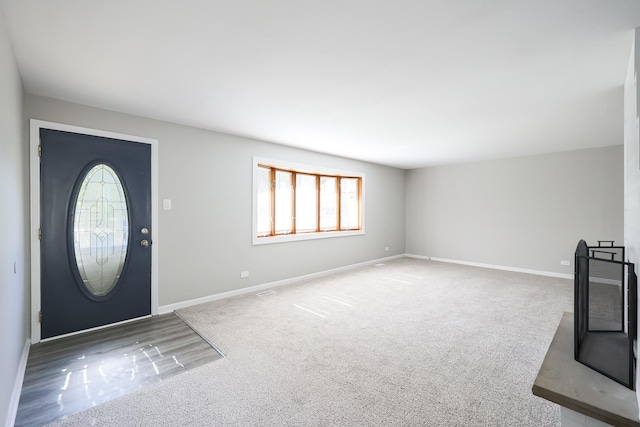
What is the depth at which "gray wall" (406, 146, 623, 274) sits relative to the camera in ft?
16.5

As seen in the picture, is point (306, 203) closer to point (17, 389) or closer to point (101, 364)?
point (101, 364)

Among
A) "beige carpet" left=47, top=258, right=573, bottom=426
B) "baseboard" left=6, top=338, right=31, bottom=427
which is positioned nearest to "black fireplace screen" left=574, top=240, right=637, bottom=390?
"beige carpet" left=47, top=258, right=573, bottom=426

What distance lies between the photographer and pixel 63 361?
98.0 inches

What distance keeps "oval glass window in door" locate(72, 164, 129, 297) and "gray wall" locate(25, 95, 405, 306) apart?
0.43 m

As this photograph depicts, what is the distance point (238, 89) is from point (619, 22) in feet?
8.98

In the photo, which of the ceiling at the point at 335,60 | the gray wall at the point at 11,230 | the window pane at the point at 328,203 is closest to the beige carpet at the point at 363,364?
the gray wall at the point at 11,230

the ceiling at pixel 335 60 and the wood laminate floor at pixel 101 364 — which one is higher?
the ceiling at pixel 335 60

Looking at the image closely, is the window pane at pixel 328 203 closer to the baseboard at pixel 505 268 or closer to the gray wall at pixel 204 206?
the gray wall at pixel 204 206

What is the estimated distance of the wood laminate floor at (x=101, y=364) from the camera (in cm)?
198

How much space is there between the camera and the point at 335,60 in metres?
2.17

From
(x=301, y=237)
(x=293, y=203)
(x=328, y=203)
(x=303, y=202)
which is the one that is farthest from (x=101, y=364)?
(x=328, y=203)

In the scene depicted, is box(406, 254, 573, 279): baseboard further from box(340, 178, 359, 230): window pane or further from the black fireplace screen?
the black fireplace screen

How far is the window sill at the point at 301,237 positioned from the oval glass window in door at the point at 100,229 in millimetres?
1786

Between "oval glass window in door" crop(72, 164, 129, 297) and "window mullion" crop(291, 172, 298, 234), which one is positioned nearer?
"oval glass window in door" crop(72, 164, 129, 297)
